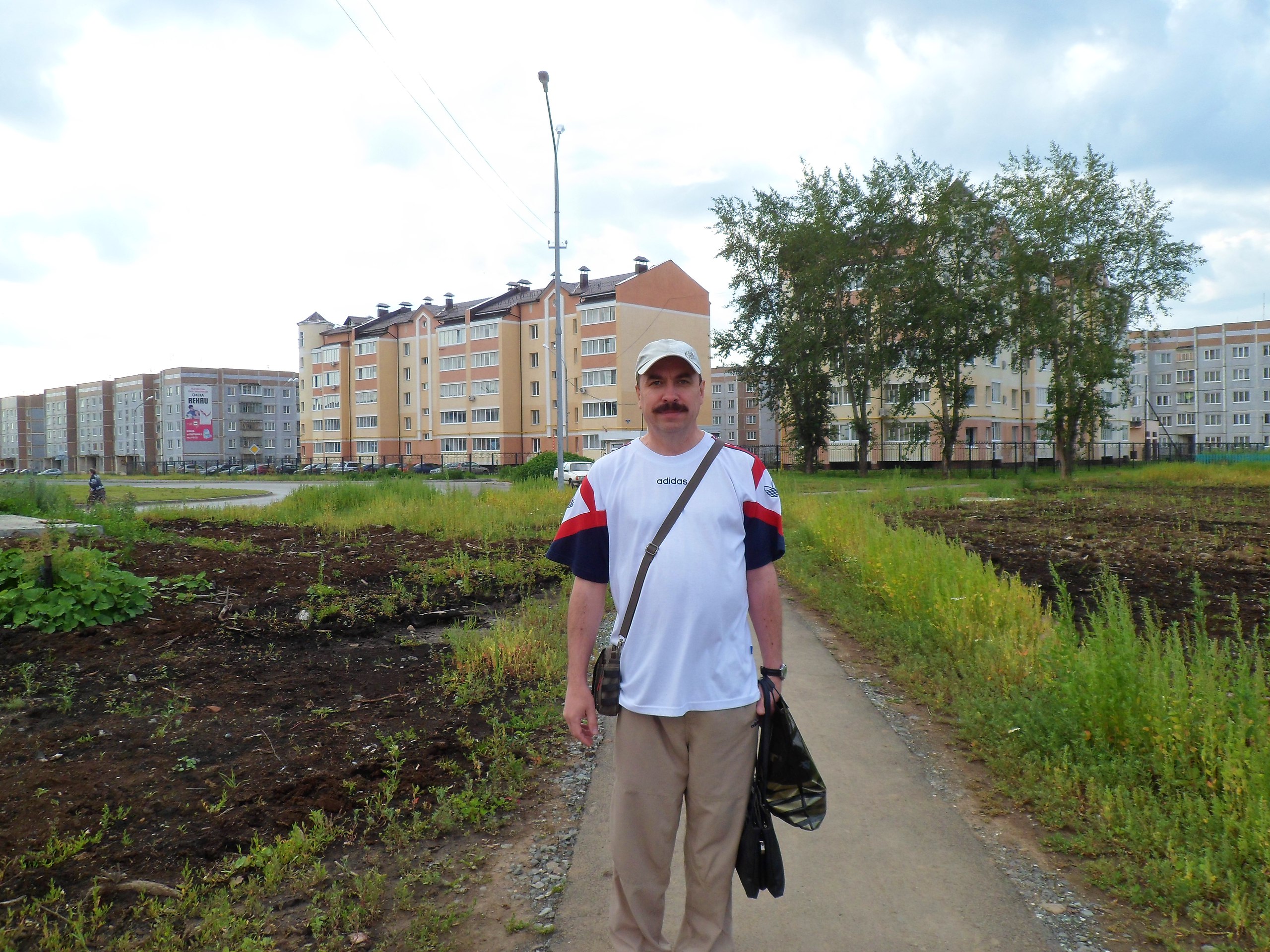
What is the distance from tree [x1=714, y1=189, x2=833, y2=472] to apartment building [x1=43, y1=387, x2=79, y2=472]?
134807mm

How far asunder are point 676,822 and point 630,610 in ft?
2.30

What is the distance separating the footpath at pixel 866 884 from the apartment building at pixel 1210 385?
350ft

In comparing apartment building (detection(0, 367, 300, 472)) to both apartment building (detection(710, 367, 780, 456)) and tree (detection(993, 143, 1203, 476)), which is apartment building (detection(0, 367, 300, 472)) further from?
tree (detection(993, 143, 1203, 476))

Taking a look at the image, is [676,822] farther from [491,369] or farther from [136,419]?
[136,419]

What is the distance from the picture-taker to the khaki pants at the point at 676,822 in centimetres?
260

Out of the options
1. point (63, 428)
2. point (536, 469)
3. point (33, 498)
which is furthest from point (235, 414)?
point (33, 498)

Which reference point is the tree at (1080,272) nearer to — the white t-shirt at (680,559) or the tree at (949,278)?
the tree at (949,278)

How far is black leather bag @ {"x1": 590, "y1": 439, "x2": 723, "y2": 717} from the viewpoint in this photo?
2.60m

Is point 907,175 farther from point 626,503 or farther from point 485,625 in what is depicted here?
point 626,503

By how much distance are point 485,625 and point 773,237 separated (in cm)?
3994

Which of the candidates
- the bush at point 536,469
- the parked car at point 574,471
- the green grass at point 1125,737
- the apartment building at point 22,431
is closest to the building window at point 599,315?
the parked car at point 574,471

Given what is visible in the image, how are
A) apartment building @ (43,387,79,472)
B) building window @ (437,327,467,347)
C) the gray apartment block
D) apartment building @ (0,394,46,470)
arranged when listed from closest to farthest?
building window @ (437,327,467,347), the gray apartment block, apartment building @ (43,387,79,472), apartment building @ (0,394,46,470)

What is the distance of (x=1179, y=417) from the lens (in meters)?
109

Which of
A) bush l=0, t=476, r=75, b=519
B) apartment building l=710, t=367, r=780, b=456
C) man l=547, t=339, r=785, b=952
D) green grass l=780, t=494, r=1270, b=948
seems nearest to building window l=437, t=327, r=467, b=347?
bush l=0, t=476, r=75, b=519
